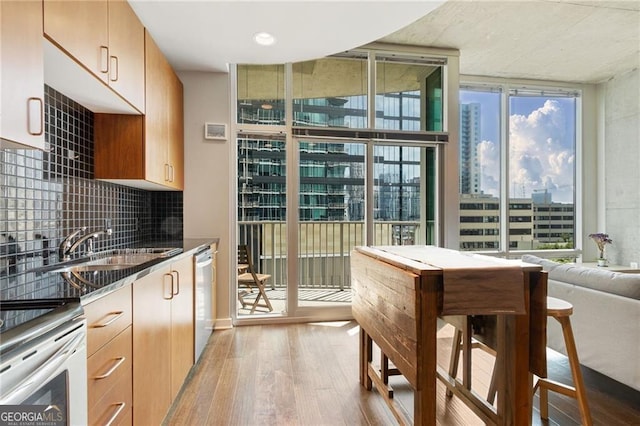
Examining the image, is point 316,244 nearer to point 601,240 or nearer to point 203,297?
point 203,297

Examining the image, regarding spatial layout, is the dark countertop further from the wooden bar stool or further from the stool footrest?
the stool footrest

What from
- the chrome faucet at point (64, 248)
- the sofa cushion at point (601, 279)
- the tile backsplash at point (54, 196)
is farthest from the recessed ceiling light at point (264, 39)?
the sofa cushion at point (601, 279)

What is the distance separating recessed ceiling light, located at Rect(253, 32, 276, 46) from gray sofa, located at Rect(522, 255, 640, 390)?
2.97m

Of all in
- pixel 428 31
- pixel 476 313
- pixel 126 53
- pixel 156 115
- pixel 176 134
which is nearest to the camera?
pixel 476 313

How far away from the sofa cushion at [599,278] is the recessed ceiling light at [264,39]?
2.64 m

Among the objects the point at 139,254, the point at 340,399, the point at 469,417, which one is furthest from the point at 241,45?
the point at 469,417

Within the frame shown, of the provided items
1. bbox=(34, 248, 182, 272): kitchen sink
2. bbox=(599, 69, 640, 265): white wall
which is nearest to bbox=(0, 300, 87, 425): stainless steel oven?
bbox=(34, 248, 182, 272): kitchen sink

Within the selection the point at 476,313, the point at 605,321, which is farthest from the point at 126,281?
the point at 605,321

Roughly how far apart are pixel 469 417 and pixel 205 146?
3.19 m

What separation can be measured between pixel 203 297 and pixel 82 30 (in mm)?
1966

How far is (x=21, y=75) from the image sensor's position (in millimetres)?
1133

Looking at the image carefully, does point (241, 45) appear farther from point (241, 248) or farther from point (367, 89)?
point (241, 248)

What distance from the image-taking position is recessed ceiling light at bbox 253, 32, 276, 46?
2695mm

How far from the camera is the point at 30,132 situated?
1179 mm
